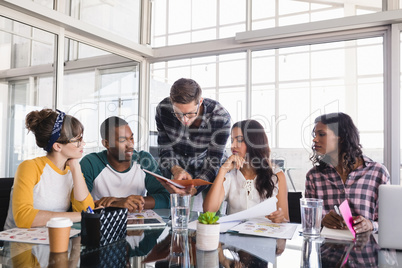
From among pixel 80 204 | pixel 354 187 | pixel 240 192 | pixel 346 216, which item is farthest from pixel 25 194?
pixel 354 187

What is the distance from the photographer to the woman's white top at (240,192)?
6.52 feet

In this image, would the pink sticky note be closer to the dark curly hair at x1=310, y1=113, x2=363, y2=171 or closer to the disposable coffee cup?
the dark curly hair at x1=310, y1=113, x2=363, y2=171

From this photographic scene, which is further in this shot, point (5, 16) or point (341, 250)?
point (5, 16)

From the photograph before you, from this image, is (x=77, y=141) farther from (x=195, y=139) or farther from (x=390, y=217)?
(x=390, y=217)

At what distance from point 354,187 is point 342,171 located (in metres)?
0.13

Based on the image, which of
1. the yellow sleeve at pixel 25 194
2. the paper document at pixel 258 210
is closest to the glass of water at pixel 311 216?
the paper document at pixel 258 210

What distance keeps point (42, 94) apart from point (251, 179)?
5.99 ft

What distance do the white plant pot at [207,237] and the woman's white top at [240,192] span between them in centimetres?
94

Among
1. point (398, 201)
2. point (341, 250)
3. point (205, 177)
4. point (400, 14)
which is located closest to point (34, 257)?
point (341, 250)

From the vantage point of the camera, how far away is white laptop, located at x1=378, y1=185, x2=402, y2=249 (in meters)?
1.10

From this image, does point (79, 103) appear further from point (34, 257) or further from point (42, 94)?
point (34, 257)

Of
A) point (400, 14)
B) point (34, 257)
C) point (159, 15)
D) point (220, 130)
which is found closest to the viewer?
point (34, 257)

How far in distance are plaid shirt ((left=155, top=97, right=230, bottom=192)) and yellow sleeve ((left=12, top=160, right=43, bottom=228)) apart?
91cm

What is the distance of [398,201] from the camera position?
1.10m
